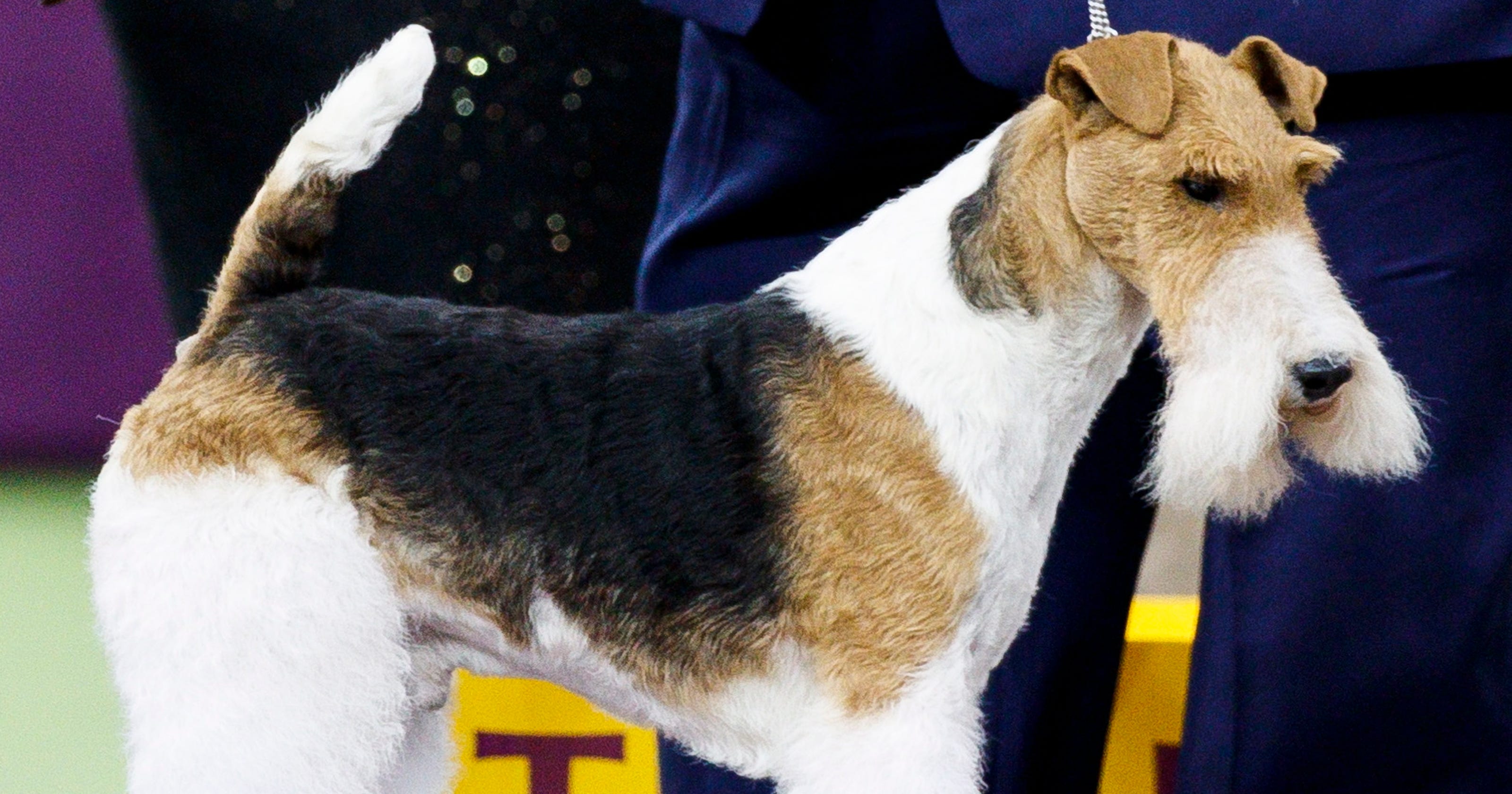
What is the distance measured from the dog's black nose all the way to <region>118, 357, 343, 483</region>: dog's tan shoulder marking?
103 centimetres

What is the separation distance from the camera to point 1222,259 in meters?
1.39

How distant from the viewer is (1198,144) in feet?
4.61

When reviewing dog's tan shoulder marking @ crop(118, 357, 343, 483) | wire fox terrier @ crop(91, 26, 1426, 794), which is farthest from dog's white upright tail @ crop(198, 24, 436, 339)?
dog's tan shoulder marking @ crop(118, 357, 343, 483)

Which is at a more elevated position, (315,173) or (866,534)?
(315,173)

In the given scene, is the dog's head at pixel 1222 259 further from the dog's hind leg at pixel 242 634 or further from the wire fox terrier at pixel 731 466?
the dog's hind leg at pixel 242 634

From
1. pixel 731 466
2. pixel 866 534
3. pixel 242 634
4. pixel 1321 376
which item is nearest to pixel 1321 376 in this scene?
pixel 1321 376

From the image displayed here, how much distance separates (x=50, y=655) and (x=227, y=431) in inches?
88.4

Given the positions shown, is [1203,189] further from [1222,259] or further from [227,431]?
[227,431]

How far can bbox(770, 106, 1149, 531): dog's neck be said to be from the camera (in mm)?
1542

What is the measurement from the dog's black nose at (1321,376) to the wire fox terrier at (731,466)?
0.07 metres

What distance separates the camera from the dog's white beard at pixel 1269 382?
1.35 meters

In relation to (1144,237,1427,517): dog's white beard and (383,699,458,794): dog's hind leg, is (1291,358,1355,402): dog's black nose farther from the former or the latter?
(383,699,458,794): dog's hind leg

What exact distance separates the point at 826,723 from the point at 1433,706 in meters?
1.03

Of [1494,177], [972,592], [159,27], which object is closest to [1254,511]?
[972,592]
